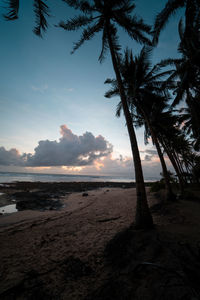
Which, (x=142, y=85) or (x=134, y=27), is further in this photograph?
(x=142, y=85)

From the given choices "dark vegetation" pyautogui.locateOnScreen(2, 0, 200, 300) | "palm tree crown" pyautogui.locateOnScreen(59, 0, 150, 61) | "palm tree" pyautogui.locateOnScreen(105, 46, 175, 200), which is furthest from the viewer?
"palm tree" pyautogui.locateOnScreen(105, 46, 175, 200)

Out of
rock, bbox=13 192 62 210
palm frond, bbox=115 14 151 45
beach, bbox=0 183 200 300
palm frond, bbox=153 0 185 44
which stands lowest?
rock, bbox=13 192 62 210

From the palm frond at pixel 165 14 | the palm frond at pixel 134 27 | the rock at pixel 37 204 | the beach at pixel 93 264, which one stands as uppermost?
the palm frond at pixel 165 14

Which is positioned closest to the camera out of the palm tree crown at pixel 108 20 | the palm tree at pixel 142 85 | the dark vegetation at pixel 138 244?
the dark vegetation at pixel 138 244

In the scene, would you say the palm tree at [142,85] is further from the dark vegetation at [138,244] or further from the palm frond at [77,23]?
the palm frond at [77,23]

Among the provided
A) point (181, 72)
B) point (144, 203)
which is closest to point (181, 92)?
point (181, 72)

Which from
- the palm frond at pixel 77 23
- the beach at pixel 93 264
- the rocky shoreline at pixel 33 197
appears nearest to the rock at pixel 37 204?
the rocky shoreline at pixel 33 197

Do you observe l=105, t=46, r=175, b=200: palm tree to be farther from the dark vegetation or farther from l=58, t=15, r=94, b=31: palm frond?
l=58, t=15, r=94, b=31: palm frond

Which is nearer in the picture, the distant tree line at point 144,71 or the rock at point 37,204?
the distant tree line at point 144,71

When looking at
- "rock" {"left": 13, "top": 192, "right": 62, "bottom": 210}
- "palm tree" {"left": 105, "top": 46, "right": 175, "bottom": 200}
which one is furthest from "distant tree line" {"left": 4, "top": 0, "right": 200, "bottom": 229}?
"rock" {"left": 13, "top": 192, "right": 62, "bottom": 210}

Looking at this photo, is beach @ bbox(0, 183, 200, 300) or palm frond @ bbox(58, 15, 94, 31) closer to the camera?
beach @ bbox(0, 183, 200, 300)

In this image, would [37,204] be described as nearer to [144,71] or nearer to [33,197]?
[33,197]

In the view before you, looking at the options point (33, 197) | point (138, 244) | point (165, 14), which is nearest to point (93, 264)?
point (138, 244)

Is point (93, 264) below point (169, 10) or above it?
below
